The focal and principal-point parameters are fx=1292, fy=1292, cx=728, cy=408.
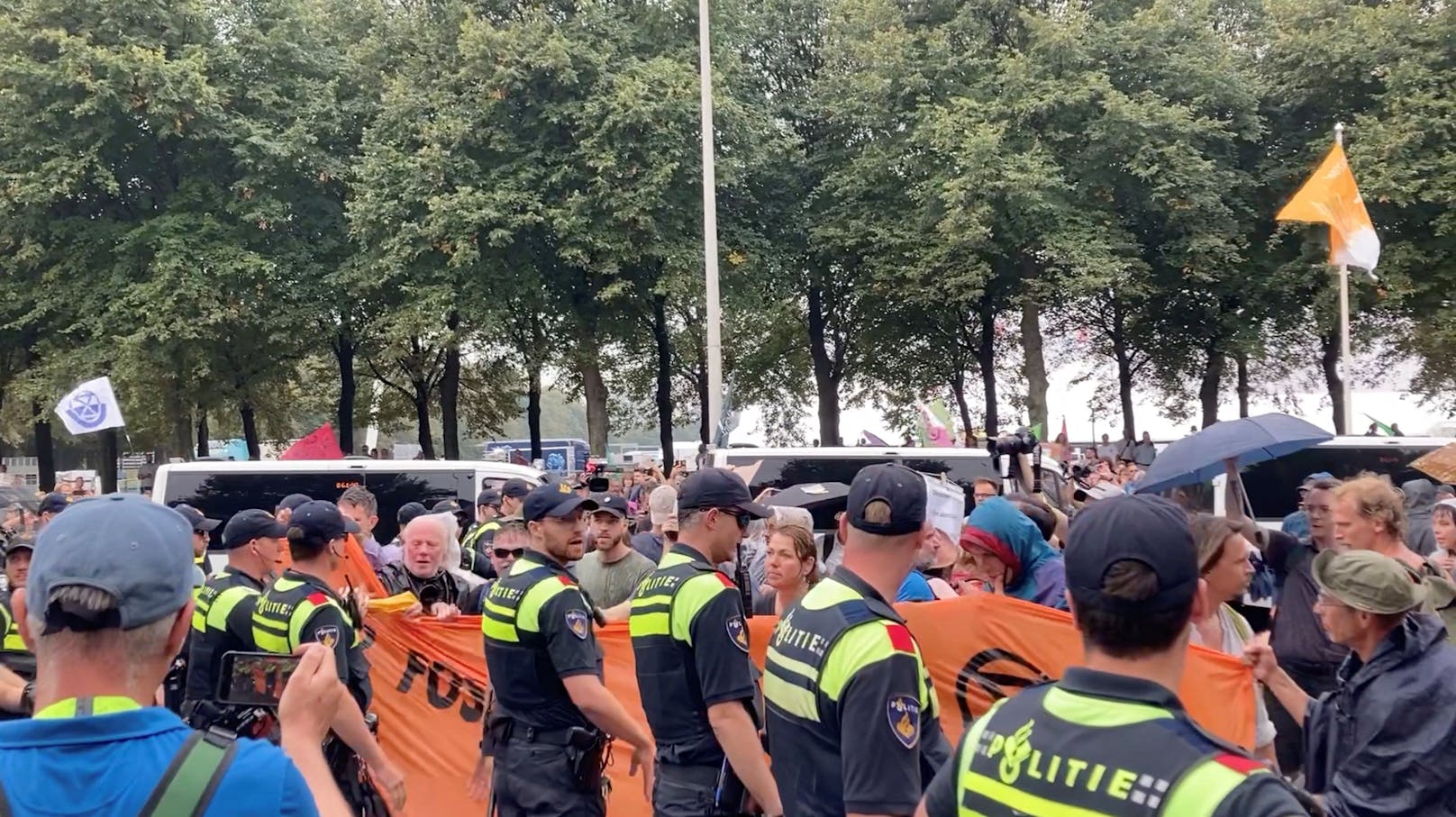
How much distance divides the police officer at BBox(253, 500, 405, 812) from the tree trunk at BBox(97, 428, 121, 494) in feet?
86.4

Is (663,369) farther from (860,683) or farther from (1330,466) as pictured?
(860,683)

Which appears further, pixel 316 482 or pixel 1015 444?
pixel 316 482

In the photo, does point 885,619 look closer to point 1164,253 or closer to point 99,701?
point 99,701

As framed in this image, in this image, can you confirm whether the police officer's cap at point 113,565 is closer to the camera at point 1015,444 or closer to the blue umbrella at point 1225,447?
the blue umbrella at point 1225,447

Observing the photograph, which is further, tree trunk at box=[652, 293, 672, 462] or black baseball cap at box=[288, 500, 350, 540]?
tree trunk at box=[652, 293, 672, 462]

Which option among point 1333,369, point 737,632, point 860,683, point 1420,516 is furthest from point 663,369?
point 860,683

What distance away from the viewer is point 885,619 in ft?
10.9

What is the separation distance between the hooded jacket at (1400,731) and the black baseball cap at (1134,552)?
190 cm

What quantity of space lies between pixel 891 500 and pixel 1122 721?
134 cm

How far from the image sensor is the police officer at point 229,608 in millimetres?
5688

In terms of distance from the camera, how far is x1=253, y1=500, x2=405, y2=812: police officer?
545cm

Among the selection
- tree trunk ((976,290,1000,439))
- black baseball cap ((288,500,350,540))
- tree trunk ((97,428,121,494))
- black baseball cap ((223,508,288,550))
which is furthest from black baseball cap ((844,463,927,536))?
tree trunk ((97,428,121,494))

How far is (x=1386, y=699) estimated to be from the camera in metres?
3.82

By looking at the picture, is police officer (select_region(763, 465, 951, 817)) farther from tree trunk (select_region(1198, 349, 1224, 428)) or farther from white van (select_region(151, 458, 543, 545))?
tree trunk (select_region(1198, 349, 1224, 428))
